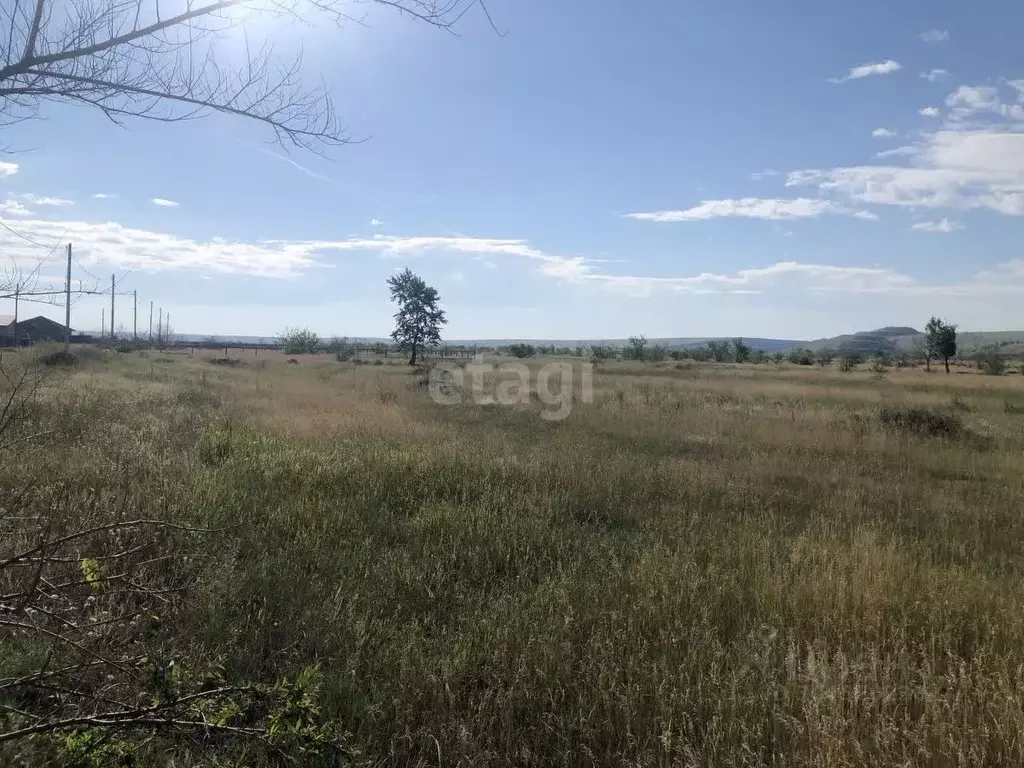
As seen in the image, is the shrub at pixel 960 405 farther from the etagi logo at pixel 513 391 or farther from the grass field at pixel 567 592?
the etagi logo at pixel 513 391

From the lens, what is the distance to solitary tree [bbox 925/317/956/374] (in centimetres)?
4962

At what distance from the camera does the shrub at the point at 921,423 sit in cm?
1270

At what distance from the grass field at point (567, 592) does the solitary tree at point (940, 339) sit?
50414mm

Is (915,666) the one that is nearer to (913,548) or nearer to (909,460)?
(913,548)

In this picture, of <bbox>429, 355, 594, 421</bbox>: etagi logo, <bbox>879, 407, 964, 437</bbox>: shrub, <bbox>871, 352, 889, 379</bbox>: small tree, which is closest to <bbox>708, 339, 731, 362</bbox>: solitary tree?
<bbox>871, 352, 889, 379</bbox>: small tree

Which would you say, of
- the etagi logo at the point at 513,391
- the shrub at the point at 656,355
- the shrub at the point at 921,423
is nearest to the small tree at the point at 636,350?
the shrub at the point at 656,355

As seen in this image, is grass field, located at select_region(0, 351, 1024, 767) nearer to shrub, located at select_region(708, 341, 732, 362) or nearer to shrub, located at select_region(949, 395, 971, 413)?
shrub, located at select_region(949, 395, 971, 413)

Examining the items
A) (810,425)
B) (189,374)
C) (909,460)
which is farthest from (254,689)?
(189,374)

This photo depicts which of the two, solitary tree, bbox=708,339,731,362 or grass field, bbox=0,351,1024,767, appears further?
solitary tree, bbox=708,339,731,362

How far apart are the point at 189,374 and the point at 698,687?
25.2 m

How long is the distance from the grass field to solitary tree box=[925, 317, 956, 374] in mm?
50414

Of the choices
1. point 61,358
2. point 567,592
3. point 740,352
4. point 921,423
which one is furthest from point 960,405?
point 740,352

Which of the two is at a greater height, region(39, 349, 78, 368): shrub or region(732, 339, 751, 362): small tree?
region(732, 339, 751, 362): small tree

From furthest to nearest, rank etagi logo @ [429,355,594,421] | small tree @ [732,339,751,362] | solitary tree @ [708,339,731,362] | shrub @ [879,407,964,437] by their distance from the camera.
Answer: solitary tree @ [708,339,731,362]
small tree @ [732,339,751,362]
etagi logo @ [429,355,594,421]
shrub @ [879,407,964,437]
